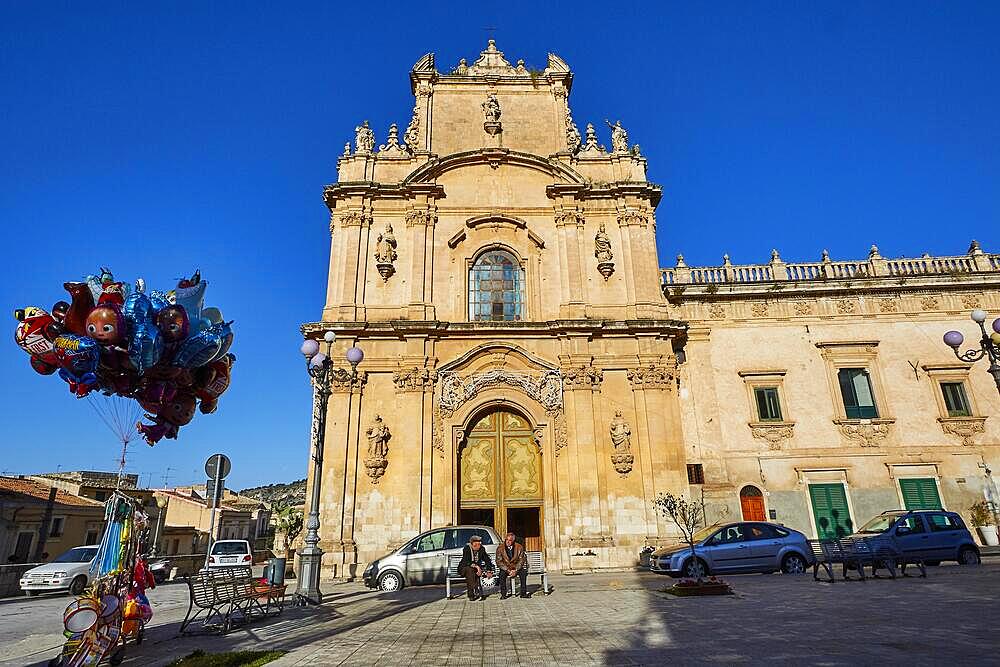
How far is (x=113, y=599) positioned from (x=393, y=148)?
745 inches

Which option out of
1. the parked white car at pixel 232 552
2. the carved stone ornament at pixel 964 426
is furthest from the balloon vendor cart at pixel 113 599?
the carved stone ornament at pixel 964 426

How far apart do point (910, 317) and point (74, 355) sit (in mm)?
24820

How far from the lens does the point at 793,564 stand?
14141 millimetres

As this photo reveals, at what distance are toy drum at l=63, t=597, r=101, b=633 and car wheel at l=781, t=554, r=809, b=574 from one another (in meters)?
13.9

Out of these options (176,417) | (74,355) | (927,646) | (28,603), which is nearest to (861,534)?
(927,646)

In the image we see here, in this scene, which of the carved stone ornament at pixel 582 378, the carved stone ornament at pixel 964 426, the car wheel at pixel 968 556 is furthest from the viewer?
the carved stone ornament at pixel 964 426

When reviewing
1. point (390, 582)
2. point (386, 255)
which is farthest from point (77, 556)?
point (386, 255)

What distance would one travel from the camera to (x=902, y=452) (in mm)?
19844

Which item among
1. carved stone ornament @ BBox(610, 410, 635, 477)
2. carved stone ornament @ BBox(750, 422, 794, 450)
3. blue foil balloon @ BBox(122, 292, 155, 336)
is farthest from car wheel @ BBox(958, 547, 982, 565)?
blue foil balloon @ BBox(122, 292, 155, 336)

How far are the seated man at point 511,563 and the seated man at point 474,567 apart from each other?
48cm

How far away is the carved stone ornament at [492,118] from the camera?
2270 centimetres

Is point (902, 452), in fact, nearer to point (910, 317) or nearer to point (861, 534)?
point (910, 317)

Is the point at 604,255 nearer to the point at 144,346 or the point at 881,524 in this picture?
the point at 881,524

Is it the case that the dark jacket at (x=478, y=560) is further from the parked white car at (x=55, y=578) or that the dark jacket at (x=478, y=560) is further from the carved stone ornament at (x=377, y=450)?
the parked white car at (x=55, y=578)
